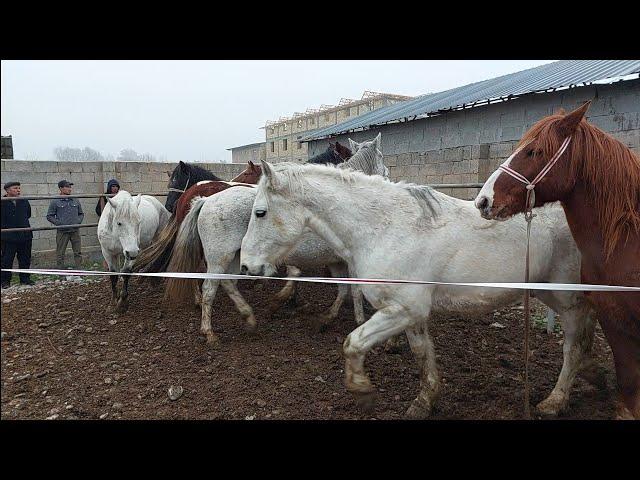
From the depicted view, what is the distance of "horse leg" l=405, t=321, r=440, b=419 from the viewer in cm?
315

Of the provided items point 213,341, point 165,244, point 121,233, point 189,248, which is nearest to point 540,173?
point 213,341

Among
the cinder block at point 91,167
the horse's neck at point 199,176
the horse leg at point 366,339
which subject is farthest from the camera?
the cinder block at point 91,167

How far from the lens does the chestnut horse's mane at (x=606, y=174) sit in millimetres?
2421

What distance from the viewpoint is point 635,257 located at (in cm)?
239

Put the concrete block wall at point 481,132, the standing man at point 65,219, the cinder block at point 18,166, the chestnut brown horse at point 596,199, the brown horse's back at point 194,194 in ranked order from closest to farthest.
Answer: the chestnut brown horse at point 596,199
the concrete block wall at point 481,132
the brown horse's back at point 194,194
the standing man at point 65,219
the cinder block at point 18,166

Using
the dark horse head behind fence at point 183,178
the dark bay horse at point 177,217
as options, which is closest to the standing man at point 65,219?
the dark horse head behind fence at point 183,178

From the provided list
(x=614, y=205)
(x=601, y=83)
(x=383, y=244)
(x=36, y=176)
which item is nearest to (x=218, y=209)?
(x=383, y=244)

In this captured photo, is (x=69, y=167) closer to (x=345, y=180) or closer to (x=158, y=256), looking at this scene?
(x=158, y=256)

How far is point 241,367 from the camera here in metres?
4.00

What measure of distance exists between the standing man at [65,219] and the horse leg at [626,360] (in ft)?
27.9

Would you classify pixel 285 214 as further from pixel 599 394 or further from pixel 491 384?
pixel 599 394

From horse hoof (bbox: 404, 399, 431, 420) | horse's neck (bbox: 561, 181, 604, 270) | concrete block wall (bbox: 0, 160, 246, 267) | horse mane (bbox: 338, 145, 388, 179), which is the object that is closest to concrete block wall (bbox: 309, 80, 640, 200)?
horse mane (bbox: 338, 145, 388, 179)

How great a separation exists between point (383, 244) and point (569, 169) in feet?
3.73

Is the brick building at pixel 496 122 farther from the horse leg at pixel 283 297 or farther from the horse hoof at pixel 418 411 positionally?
the horse hoof at pixel 418 411
